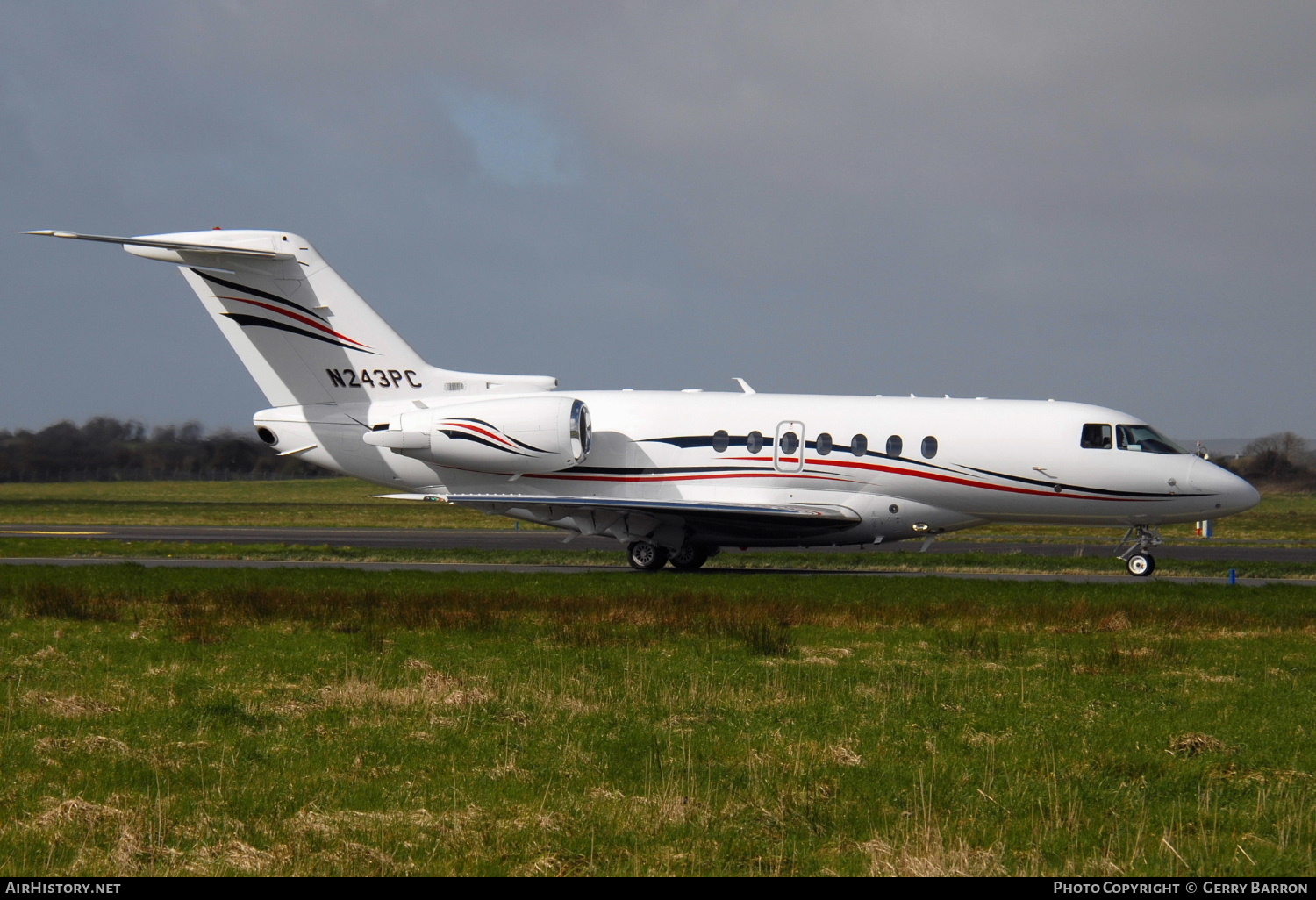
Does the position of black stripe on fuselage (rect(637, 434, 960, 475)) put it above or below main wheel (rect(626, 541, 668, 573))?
above

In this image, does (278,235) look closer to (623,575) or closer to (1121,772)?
(623,575)

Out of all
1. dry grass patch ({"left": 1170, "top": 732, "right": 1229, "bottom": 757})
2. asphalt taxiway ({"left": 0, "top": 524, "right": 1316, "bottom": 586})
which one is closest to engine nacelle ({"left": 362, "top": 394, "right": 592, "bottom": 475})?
asphalt taxiway ({"left": 0, "top": 524, "right": 1316, "bottom": 586})

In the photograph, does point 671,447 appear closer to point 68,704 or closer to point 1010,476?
point 1010,476

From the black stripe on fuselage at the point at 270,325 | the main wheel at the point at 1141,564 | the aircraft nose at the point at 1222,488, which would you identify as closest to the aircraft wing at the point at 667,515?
the black stripe on fuselage at the point at 270,325

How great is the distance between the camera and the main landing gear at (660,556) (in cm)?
2569

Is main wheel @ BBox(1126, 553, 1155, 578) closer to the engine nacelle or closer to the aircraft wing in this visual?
Result: the aircraft wing

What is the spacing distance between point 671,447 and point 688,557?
249cm

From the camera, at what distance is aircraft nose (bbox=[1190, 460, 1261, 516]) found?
24.2m

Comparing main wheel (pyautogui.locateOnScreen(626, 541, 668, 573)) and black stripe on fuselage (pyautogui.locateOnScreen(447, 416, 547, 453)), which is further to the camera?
main wheel (pyautogui.locateOnScreen(626, 541, 668, 573))

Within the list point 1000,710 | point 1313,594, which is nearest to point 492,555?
point 1313,594

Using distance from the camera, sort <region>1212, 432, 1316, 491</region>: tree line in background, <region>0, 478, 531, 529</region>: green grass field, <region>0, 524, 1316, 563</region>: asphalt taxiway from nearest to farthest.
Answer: <region>0, 524, 1316, 563</region>: asphalt taxiway
<region>0, 478, 531, 529</region>: green grass field
<region>1212, 432, 1316, 491</region>: tree line in background

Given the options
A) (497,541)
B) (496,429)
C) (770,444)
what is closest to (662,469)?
(770,444)

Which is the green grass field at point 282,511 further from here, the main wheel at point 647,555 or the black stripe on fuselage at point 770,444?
the main wheel at point 647,555

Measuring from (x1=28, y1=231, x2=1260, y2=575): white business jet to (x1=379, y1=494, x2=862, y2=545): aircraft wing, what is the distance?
5 centimetres
